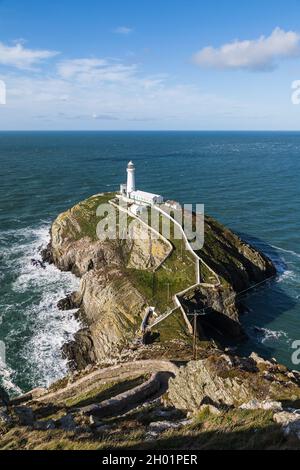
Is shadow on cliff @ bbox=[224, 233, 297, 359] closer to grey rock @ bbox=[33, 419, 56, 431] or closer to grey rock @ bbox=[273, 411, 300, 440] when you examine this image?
grey rock @ bbox=[273, 411, 300, 440]

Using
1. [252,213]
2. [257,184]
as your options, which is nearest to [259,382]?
[252,213]

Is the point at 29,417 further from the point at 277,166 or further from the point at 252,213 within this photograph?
the point at 277,166

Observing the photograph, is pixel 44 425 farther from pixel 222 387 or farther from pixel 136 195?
pixel 136 195

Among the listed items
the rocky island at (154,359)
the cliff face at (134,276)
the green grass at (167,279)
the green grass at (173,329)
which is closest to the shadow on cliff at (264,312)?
the rocky island at (154,359)

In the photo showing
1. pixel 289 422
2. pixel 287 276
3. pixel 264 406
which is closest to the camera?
pixel 289 422

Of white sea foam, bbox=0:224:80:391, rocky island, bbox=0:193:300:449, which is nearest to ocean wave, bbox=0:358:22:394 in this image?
white sea foam, bbox=0:224:80:391

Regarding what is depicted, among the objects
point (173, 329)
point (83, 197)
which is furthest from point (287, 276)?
point (83, 197)
